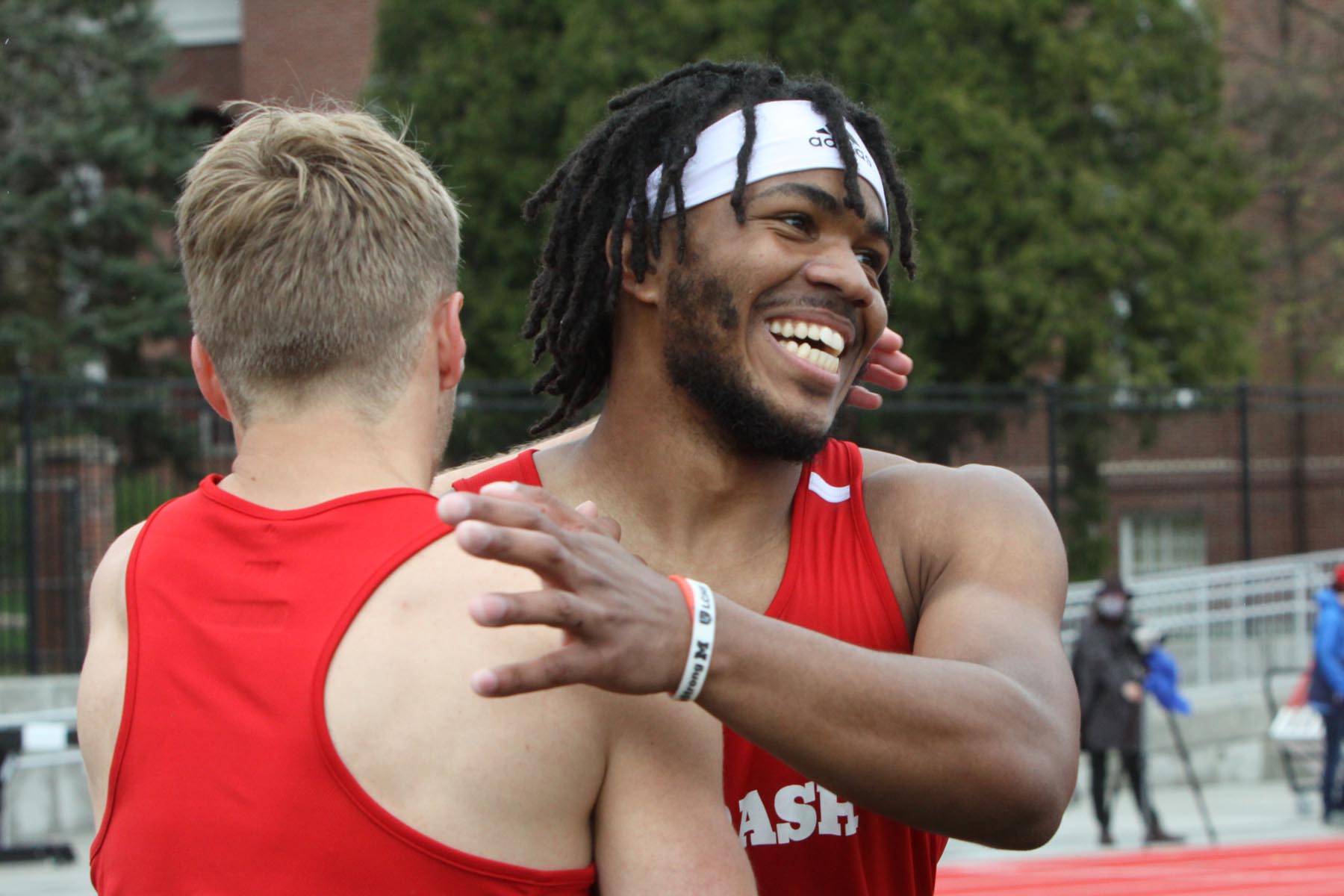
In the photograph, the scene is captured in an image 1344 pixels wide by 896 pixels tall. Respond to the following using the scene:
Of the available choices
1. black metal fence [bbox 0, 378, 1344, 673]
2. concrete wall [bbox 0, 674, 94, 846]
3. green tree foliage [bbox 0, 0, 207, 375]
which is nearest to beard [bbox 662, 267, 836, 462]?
black metal fence [bbox 0, 378, 1344, 673]

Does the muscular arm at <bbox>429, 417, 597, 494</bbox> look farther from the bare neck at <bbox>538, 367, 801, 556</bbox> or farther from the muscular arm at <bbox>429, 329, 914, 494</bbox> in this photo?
the bare neck at <bbox>538, 367, 801, 556</bbox>

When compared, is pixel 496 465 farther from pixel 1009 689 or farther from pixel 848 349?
pixel 1009 689

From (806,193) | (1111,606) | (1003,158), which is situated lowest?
(1111,606)

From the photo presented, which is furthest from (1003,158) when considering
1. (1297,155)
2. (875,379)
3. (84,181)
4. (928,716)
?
(928,716)

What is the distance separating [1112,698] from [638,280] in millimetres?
8710

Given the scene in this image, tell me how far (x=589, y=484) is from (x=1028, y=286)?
16.3m

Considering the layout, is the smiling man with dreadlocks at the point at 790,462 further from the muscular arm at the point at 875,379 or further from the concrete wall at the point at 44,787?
the concrete wall at the point at 44,787

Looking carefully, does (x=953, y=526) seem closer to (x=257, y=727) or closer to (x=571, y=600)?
(x=571, y=600)

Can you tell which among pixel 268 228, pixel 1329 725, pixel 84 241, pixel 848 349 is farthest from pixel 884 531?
pixel 84 241

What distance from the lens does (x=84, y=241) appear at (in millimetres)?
22109

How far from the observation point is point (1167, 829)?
11664 millimetres

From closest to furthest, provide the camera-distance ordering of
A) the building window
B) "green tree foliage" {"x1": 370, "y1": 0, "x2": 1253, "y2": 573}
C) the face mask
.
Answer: the face mask, "green tree foliage" {"x1": 370, "y1": 0, "x2": 1253, "y2": 573}, the building window

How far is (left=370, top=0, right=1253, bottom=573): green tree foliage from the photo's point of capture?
18.9m

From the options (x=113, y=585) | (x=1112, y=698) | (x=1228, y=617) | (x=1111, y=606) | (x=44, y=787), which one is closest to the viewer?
(x=113, y=585)
